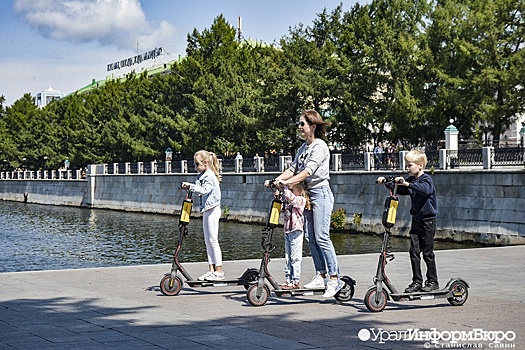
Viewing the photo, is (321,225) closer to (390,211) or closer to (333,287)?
(333,287)

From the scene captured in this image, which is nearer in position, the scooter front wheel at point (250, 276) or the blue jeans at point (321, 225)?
the blue jeans at point (321, 225)

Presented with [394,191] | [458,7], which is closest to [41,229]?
[458,7]

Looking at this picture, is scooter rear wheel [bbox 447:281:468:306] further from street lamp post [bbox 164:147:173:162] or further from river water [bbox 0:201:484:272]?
street lamp post [bbox 164:147:173:162]

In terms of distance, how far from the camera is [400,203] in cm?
3144

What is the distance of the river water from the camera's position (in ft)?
80.5

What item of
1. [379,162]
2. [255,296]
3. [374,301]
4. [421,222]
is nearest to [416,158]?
[421,222]

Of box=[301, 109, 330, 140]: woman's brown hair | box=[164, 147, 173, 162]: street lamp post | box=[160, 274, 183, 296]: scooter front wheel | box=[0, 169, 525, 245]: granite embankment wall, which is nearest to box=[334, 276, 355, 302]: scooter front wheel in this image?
box=[301, 109, 330, 140]: woman's brown hair

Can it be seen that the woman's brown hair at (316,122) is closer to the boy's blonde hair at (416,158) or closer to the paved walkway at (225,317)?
the boy's blonde hair at (416,158)

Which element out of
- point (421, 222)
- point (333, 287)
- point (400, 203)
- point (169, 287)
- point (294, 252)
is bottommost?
point (169, 287)

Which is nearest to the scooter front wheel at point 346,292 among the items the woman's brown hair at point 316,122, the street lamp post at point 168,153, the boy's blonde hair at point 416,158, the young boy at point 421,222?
the young boy at point 421,222

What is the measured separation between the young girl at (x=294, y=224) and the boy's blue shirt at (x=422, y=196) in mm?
1118

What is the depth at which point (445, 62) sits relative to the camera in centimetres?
3997

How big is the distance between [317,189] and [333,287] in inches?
43.1

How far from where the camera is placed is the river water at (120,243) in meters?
24.5
